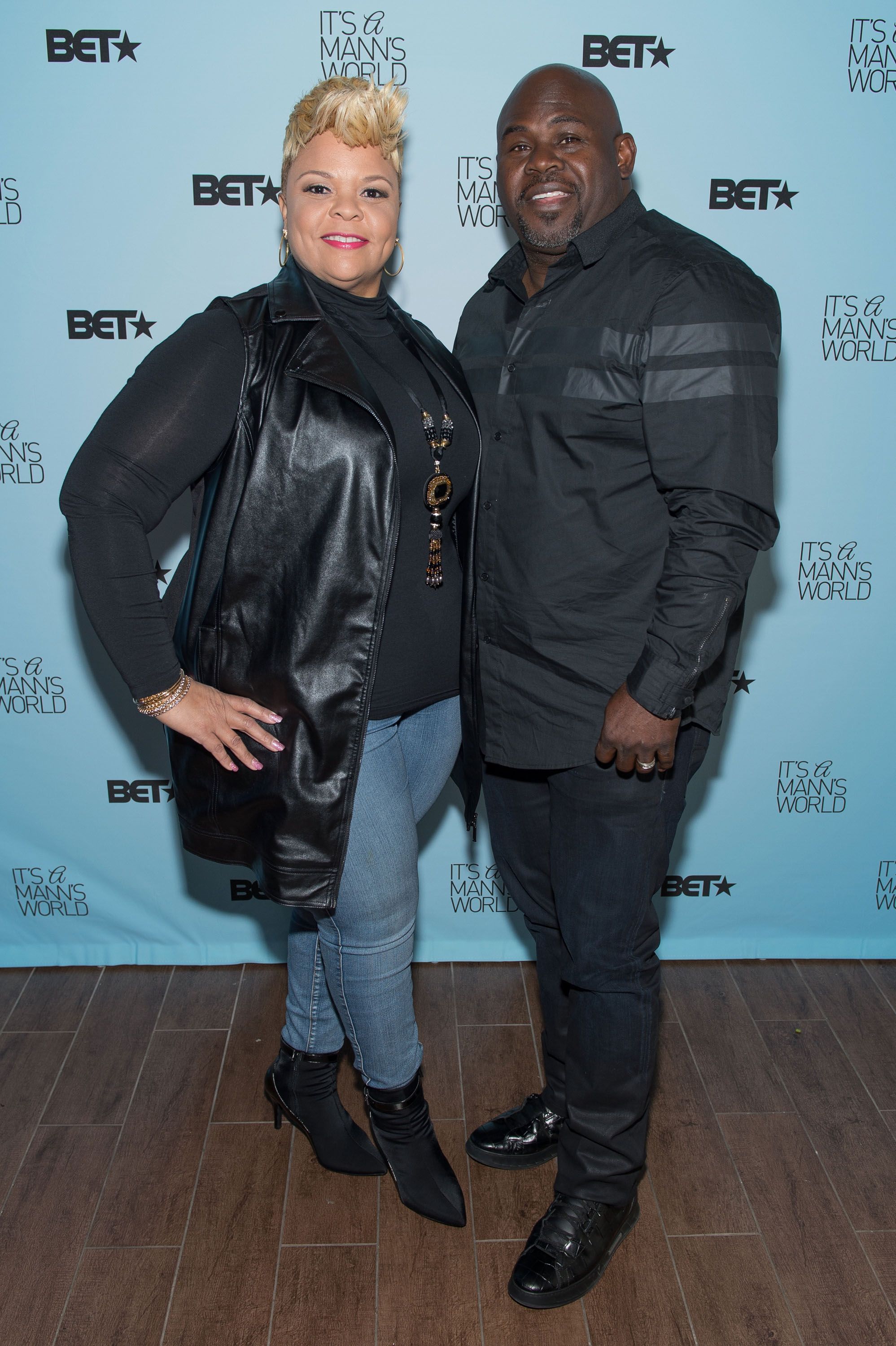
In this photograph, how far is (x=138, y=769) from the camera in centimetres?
269

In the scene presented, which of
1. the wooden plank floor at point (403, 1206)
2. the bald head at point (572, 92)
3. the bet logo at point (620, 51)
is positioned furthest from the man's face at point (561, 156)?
the wooden plank floor at point (403, 1206)

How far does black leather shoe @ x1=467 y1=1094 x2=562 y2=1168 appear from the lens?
6.95ft

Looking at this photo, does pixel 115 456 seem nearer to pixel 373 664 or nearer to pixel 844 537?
pixel 373 664

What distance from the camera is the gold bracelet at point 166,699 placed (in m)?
1.63

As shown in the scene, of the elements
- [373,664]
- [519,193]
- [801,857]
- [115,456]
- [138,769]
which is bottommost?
[801,857]

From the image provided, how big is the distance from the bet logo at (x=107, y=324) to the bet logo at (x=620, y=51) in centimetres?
108

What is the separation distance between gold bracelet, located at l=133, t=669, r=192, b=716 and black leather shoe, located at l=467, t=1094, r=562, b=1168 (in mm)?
1116

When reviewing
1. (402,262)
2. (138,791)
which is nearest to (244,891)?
(138,791)

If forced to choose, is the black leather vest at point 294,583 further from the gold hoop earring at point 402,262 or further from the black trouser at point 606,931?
the black trouser at point 606,931

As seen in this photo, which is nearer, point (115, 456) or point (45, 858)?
point (115, 456)

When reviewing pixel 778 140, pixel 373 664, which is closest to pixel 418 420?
pixel 373 664

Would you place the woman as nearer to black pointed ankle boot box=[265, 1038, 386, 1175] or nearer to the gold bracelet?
the gold bracelet

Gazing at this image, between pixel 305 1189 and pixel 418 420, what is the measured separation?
4.73ft

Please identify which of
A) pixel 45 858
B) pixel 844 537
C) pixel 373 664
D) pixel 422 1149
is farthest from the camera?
pixel 45 858
